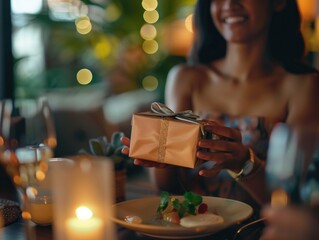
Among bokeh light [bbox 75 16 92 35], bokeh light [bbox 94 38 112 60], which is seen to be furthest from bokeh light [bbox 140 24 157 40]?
bokeh light [bbox 75 16 92 35]

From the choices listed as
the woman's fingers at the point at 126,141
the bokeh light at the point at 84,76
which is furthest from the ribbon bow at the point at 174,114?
the bokeh light at the point at 84,76

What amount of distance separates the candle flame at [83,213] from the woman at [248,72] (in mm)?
1134

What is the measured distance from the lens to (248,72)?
6.75ft

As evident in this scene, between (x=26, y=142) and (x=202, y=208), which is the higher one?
(x=26, y=142)

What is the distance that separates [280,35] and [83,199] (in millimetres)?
1505

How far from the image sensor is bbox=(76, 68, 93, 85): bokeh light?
447 cm

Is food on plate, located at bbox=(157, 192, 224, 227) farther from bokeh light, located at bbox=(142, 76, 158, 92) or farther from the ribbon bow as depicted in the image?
bokeh light, located at bbox=(142, 76, 158, 92)

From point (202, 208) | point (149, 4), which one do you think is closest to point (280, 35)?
point (202, 208)

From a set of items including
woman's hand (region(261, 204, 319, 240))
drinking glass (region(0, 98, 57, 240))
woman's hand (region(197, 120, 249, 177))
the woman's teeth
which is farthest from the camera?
the woman's teeth

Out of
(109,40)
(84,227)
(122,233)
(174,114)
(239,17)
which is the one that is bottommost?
(122,233)

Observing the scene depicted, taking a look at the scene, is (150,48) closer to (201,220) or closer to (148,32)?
(148,32)

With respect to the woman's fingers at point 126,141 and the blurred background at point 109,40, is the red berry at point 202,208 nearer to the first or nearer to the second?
the woman's fingers at point 126,141

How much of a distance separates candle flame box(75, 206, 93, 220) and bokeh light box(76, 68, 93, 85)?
3.76 m

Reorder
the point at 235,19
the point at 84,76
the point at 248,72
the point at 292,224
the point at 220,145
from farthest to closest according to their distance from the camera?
the point at 84,76, the point at 248,72, the point at 235,19, the point at 220,145, the point at 292,224
